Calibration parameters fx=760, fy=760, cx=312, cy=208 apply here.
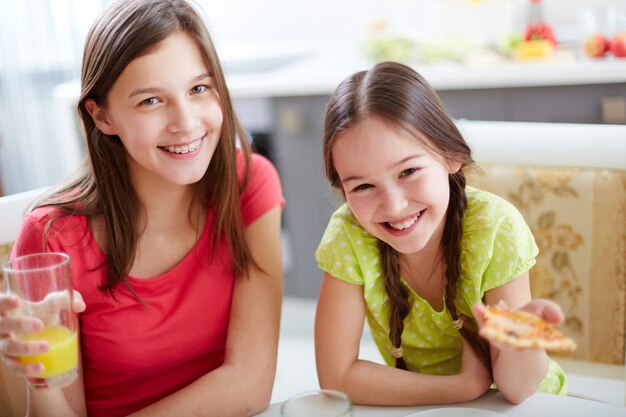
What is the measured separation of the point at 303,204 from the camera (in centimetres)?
289

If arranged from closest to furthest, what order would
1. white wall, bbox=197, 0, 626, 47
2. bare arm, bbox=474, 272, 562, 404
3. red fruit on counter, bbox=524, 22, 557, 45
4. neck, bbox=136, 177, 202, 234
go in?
bare arm, bbox=474, 272, 562, 404, neck, bbox=136, 177, 202, 234, red fruit on counter, bbox=524, 22, 557, 45, white wall, bbox=197, 0, 626, 47

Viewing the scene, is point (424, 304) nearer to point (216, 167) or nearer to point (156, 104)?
point (216, 167)

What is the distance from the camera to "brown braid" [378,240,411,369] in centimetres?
127

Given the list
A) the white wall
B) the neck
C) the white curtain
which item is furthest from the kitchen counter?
the neck

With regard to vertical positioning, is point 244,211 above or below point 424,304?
above

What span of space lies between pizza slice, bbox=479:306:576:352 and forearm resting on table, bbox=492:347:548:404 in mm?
119

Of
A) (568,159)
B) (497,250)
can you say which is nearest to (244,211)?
(497,250)

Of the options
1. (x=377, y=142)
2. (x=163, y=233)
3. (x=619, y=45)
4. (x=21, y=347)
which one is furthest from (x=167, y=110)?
(x=619, y=45)

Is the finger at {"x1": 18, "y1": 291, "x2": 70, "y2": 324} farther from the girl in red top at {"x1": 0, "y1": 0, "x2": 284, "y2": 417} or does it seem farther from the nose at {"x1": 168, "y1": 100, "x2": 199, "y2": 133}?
the nose at {"x1": 168, "y1": 100, "x2": 199, "y2": 133}

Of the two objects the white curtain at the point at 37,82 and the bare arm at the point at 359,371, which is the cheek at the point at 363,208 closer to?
the bare arm at the point at 359,371

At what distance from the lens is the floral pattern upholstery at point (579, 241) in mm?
1427

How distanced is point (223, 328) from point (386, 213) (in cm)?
42

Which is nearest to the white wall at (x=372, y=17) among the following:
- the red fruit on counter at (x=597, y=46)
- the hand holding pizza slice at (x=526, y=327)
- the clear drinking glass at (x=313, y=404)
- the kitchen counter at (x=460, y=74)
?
the red fruit on counter at (x=597, y=46)

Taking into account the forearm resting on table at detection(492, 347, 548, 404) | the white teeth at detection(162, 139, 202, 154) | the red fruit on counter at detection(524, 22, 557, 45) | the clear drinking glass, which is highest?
the red fruit on counter at detection(524, 22, 557, 45)
